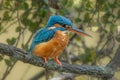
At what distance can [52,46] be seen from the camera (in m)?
2.28

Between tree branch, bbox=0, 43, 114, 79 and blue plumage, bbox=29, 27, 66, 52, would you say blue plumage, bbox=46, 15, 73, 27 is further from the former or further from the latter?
→ tree branch, bbox=0, 43, 114, 79

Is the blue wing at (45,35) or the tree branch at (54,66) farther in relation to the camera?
the blue wing at (45,35)

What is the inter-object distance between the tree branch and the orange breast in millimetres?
52

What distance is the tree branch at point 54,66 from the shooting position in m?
2.04

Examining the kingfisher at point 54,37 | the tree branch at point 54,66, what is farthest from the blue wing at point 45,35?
the tree branch at point 54,66

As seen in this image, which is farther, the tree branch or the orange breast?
the orange breast

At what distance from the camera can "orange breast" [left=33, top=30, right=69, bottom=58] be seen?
2.27 meters

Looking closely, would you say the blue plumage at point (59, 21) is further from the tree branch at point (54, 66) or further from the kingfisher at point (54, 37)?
the tree branch at point (54, 66)

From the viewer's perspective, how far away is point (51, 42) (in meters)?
2.28

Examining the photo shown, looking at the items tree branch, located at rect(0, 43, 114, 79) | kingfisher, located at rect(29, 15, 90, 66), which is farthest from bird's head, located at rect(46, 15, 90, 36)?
tree branch, located at rect(0, 43, 114, 79)

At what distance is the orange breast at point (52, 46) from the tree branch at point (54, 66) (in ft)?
0.17

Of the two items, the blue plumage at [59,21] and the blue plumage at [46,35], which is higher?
the blue plumage at [59,21]

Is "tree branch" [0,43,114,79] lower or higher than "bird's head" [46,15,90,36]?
lower

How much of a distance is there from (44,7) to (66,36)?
82cm
